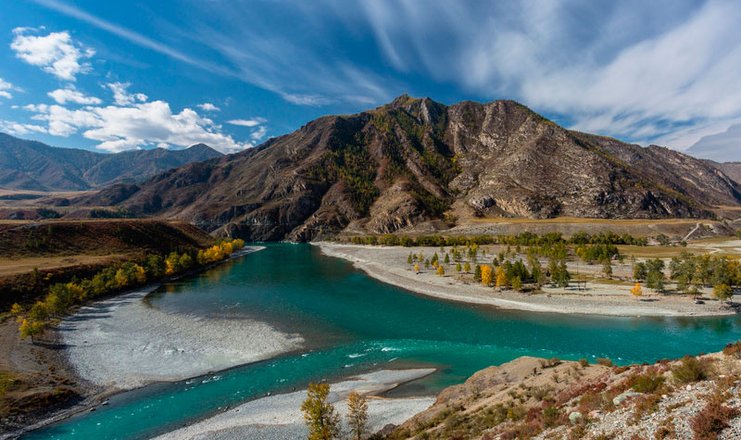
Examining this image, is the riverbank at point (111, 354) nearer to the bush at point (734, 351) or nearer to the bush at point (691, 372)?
the bush at point (691, 372)

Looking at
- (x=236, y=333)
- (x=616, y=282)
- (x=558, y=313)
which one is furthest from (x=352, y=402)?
(x=616, y=282)

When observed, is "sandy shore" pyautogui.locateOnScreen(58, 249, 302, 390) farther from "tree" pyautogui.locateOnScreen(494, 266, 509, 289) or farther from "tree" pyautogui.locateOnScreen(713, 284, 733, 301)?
"tree" pyautogui.locateOnScreen(713, 284, 733, 301)

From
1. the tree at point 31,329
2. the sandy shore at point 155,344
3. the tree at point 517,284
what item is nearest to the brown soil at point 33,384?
the tree at point 31,329

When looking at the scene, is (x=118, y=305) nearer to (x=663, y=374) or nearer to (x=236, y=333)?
(x=236, y=333)

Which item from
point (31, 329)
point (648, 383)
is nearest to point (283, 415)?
point (648, 383)

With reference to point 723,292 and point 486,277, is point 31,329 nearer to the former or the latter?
Answer: point 486,277
